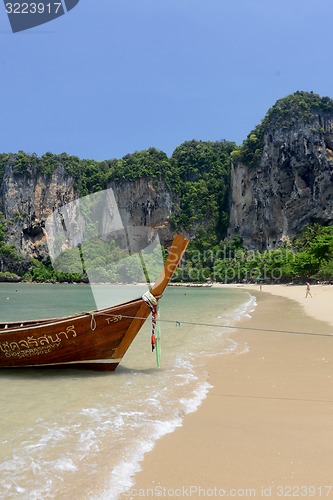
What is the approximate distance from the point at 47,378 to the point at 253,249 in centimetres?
8183

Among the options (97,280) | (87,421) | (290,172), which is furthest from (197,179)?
(87,421)

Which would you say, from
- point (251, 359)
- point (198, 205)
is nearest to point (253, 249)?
point (198, 205)

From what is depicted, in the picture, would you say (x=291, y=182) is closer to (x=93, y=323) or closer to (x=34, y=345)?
(x=93, y=323)

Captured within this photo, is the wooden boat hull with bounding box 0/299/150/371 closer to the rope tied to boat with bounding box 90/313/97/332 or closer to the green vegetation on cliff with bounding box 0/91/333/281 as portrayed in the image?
the rope tied to boat with bounding box 90/313/97/332

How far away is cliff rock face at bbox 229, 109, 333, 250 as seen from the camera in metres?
75.9

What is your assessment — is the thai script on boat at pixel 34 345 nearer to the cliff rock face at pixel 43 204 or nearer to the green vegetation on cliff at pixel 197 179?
the green vegetation on cliff at pixel 197 179

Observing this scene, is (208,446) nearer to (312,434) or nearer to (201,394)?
(312,434)

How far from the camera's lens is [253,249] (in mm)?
85250

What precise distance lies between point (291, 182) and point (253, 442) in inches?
3194

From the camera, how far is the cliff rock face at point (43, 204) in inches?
4050

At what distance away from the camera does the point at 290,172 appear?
78.9 metres

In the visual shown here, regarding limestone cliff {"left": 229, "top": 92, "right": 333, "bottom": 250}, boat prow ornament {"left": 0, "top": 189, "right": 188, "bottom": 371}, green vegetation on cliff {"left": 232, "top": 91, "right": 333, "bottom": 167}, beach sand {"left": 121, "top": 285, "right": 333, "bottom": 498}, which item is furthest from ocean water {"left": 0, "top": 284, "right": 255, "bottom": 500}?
green vegetation on cliff {"left": 232, "top": 91, "right": 333, "bottom": 167}

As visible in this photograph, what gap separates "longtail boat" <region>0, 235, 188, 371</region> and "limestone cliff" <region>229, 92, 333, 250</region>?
73.8 metres

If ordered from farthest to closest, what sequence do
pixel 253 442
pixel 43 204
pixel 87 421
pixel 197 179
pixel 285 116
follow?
pixel 197 179 → pixel 43 204 → pixel 285 116 → pixel 87 421 → pixel 253 442
